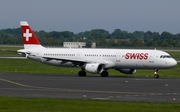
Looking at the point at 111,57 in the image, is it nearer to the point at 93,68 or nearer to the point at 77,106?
the point at 93,68

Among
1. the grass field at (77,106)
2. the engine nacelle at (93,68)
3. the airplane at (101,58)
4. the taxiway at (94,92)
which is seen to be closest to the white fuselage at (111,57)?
the airplane at (101,58)

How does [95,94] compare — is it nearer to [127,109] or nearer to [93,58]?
[127,109]

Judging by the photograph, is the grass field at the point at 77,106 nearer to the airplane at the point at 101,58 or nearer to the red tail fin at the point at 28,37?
the airplane at the point at 101,58

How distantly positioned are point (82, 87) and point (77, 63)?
19.7 meters

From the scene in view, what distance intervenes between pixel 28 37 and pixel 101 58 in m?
10.3

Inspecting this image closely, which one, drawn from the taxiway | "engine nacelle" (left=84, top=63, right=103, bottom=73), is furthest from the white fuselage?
the taxiway

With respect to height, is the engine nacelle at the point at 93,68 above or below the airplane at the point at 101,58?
below

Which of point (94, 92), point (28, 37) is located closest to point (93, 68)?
point (28, 37)

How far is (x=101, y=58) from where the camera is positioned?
63.0 m

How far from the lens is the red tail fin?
6814 cm

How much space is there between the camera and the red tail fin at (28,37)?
6814cm

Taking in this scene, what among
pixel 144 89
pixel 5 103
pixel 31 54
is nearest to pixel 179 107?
pixel 5 103

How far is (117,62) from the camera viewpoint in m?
61.7

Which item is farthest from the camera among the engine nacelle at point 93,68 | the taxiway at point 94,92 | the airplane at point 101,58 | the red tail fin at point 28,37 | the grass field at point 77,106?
the red tail fin at point 28,37
